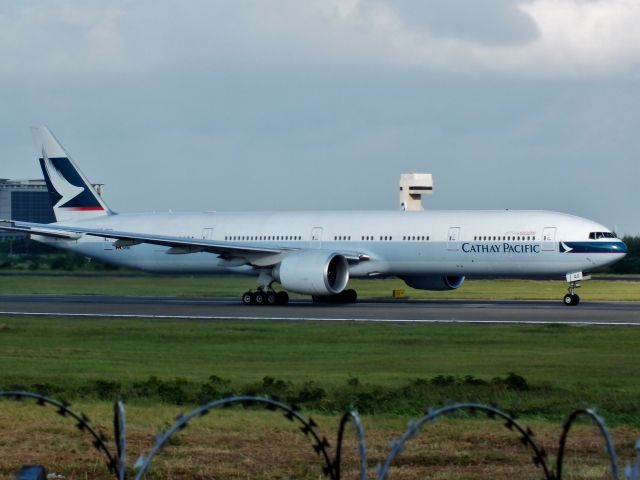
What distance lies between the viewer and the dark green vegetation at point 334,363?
1994 centimetres

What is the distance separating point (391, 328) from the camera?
3472cm

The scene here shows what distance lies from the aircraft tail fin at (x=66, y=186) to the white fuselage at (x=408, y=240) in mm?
3093

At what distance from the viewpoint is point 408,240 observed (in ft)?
158

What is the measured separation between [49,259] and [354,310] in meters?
33.0

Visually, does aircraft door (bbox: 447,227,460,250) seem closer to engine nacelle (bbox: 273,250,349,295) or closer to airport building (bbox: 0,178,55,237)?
engine nacelle (bbox: 273,250,349,295)

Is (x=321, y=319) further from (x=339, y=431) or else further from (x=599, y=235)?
(x=339, y=431)

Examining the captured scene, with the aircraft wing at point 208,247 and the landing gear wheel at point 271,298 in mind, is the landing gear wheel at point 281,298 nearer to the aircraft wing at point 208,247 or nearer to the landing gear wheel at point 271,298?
the landing gear wheel at point 271,298

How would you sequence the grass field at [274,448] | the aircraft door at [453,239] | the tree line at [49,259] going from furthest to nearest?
the tree line at [49,259] → the aircraft door at [453,239] → the grass field at [274,448]

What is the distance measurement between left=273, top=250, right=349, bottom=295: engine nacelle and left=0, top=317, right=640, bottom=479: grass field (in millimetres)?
9334

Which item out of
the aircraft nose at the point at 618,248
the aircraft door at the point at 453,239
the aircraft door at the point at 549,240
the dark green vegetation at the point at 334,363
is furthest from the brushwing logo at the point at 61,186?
the aircraft nose at the point at 618,248

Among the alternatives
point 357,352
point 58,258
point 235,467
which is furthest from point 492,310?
point 58,258

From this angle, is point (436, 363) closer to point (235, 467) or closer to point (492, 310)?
point (235, 467)

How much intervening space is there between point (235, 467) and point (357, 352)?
46.6 ft

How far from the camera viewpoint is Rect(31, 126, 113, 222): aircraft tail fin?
5866 centimetres
